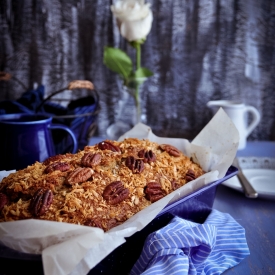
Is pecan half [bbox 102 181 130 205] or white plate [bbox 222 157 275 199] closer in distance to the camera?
pecan half [bbox 102 181 130 205]

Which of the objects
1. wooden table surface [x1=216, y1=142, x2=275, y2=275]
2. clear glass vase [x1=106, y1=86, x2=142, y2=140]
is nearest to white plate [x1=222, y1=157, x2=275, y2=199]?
wooden table surface [x1=216, y1=142, x2=275, y2=275]

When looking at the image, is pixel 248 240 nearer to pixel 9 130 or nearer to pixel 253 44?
pixel 9 130

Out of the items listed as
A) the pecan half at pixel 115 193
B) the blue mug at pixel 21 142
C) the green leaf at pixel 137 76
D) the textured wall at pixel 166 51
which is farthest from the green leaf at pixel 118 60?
the pecan half at pixel 115 193

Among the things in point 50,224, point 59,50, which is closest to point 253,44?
point 59,50

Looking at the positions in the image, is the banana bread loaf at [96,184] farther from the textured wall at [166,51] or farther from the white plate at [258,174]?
the textured wall at [166,51]

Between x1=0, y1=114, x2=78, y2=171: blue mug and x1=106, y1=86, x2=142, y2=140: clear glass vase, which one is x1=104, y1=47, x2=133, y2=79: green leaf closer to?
x1=106, y1=86, x2=142, y2=140: clear glass vase

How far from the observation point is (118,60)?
1322 millimetres

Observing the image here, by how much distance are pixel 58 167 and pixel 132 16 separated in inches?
28.6

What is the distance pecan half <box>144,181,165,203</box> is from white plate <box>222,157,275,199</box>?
0.35 meters

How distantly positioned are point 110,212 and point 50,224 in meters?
0.14

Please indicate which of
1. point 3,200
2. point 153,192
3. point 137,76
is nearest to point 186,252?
point 153,192

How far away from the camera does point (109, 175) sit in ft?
2.41

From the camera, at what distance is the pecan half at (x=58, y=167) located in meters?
0.73

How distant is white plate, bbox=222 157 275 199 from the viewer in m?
1.06
